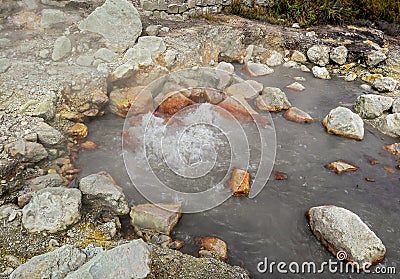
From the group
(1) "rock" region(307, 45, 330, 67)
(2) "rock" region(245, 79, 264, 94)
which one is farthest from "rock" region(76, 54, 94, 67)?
(1) "rock" region(307, 45, 330, 67)

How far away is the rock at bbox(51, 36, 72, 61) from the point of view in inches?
308

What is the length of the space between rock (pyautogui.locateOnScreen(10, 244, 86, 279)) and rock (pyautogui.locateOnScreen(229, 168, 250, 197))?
2.65m

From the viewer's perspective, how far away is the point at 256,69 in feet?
31.9

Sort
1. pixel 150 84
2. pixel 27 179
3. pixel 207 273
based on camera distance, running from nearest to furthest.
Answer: pixel 207 273
pixel 27 179
pixel 150 84

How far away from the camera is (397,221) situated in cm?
547

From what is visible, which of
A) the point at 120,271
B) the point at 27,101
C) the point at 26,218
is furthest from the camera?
the point at 27,101

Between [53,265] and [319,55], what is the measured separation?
30.3ft

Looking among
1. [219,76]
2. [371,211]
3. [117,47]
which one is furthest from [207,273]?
[117,47]

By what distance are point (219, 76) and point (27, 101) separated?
4186mm

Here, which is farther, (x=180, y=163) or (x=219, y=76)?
(x=219, y=76)

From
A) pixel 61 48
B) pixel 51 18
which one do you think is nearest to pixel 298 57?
pixel 61 48

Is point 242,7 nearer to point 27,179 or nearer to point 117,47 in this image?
point 117,47

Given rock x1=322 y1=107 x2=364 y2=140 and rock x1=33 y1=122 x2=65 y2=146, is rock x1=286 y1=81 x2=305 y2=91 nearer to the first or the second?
rock x1=322 y1=107 x2=364 y2=140

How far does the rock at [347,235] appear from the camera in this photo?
470 centimetres
